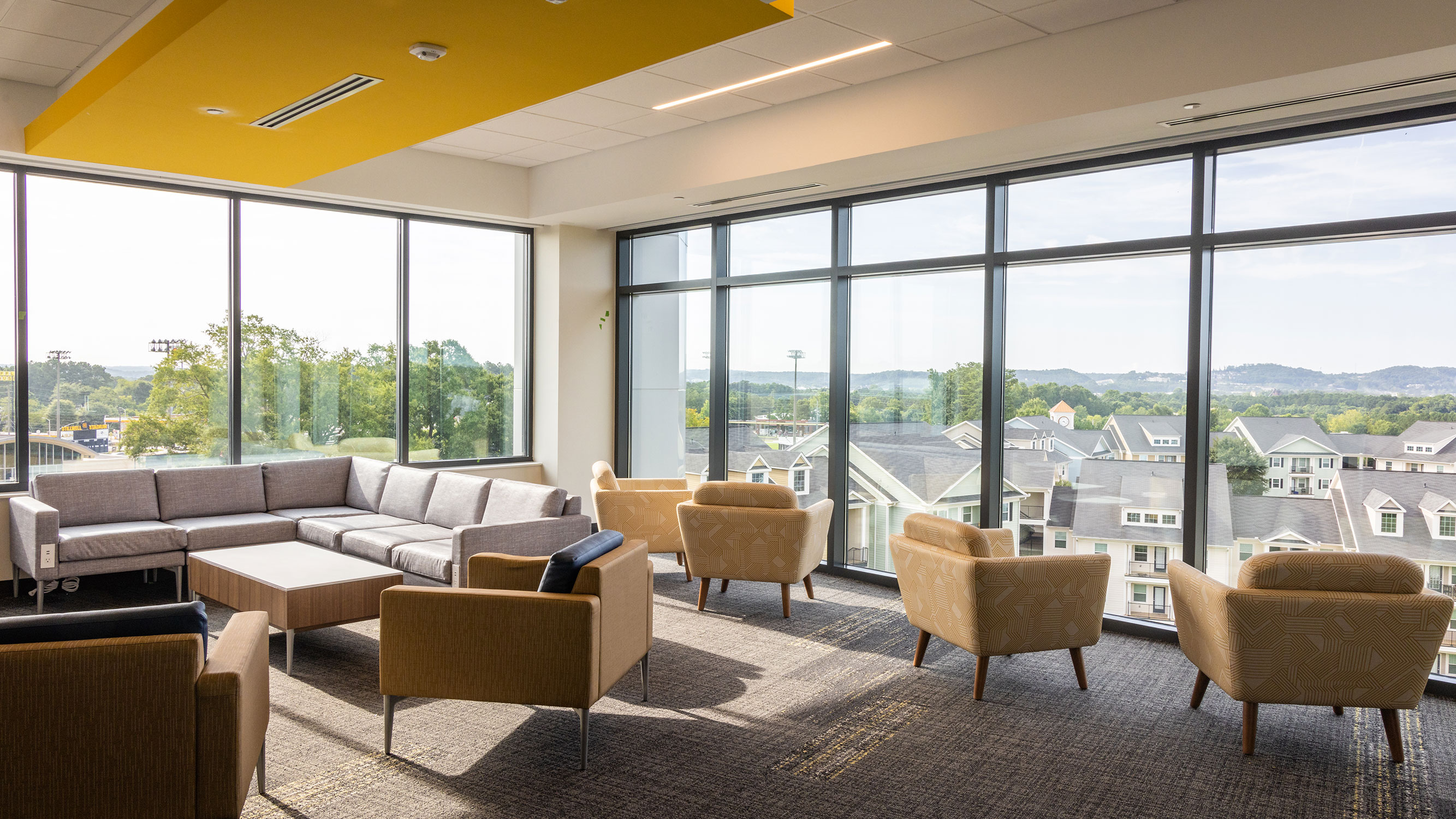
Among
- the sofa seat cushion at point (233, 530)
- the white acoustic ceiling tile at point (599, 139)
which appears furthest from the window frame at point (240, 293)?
the white acoustic ceiling tile at point (599, 139)

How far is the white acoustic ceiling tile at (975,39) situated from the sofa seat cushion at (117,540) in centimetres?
554

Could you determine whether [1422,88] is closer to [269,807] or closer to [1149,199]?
[1149,199]

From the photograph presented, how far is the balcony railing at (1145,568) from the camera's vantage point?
550cm

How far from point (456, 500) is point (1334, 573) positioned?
516cm

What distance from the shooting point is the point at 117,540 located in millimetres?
5758

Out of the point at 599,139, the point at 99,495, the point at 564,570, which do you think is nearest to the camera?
the point at 564,570

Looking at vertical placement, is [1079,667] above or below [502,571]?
below

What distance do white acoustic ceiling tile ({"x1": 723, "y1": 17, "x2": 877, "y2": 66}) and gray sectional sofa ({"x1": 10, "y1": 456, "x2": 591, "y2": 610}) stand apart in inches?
115

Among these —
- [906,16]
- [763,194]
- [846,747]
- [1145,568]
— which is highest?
[906,16]

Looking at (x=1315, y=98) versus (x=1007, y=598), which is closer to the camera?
(x=1007, y=598)

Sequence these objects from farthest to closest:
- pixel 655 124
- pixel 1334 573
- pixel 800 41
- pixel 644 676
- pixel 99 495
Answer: pixel 655 124 → pixel 99 495 → pixel 800 41 → pixel 644 676 → pixel 1334 573

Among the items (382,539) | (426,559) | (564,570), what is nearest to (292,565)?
(426,559)

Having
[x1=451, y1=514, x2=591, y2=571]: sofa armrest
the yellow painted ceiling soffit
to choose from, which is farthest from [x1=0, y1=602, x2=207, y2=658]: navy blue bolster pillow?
[x1=451, y1=514, x2=591, y2=571]: sofa armrest

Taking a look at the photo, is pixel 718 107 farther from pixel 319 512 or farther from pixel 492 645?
pixel 319 512
